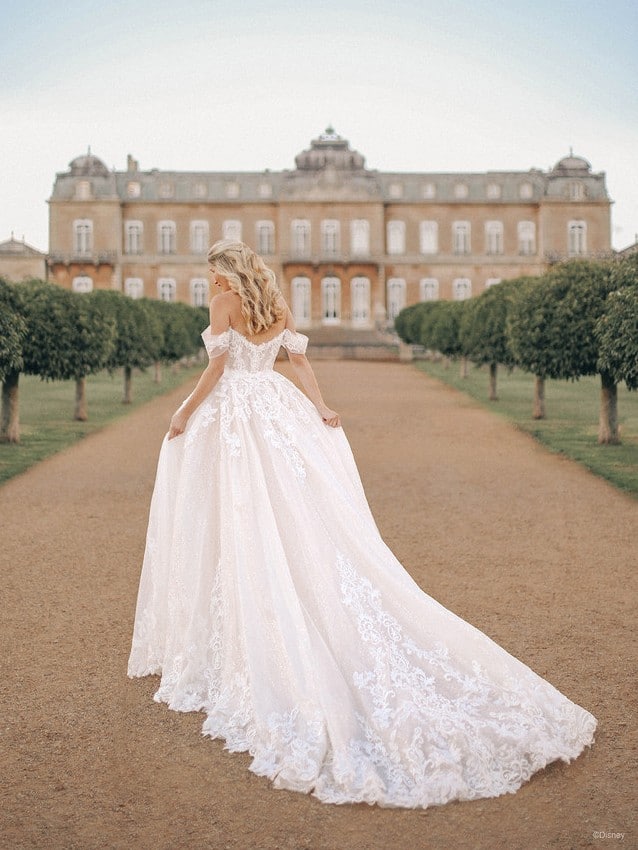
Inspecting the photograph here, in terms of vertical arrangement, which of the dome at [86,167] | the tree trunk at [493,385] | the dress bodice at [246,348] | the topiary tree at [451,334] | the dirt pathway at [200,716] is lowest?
the dirt pathway at [200,716]

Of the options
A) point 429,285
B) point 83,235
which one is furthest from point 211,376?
point 83,235

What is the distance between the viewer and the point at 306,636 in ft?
10.6

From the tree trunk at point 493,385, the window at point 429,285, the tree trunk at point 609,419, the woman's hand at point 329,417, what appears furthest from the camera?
the window at point 429,285

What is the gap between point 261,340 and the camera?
3674mm

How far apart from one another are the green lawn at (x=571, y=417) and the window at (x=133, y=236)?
2625 centimetres

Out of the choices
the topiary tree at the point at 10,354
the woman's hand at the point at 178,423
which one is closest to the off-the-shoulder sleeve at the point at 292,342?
the woman's hand at the point at 178,423

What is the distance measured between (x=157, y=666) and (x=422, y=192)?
4714cm

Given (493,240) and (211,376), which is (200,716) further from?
(493,240)

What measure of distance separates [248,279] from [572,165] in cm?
4879

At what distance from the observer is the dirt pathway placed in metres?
2.62

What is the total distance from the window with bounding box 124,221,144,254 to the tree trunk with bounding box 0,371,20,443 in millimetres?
38748

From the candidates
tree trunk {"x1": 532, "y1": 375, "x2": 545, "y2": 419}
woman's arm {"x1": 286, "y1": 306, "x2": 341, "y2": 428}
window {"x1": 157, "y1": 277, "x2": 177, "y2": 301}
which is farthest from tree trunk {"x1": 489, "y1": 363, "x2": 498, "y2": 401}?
window {"x1": 157, "y1": 277, "x2": 177, "y2": 301}

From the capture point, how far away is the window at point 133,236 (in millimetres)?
49062

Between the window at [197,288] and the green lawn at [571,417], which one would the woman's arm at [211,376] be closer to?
the green lawn at [571,417]
